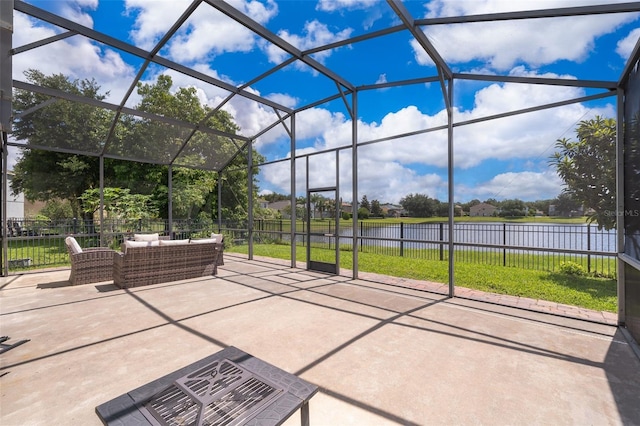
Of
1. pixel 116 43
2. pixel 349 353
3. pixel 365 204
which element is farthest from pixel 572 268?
pixel 116 43

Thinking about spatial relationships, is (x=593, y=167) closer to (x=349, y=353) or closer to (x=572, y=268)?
(x=572, y=268)

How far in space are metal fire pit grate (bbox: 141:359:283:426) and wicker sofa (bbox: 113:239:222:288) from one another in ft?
14.9

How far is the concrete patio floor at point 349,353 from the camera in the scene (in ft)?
6.45

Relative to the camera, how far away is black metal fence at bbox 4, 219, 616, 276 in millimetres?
4348

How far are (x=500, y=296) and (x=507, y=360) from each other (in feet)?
8.23

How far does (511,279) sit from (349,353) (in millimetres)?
4957

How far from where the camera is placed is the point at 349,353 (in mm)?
2746

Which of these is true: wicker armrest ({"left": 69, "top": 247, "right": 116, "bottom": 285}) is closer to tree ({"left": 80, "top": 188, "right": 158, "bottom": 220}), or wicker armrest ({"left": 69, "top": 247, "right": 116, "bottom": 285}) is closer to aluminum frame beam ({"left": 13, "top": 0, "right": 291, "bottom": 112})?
aluminum frame beam ({"left": 13, "top": 0, "right": 291, "bottom": 112})

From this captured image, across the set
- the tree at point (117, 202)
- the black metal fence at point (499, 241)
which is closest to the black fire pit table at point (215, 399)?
the black metal fence at point (499, 241)

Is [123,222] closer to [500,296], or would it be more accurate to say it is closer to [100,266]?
[100,266]

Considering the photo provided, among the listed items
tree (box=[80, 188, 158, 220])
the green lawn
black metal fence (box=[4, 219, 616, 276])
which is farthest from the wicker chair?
tree (box=[80, 188, 158, 220])

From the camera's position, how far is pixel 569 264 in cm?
614

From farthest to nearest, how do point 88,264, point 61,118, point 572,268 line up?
point 61,118
point 572,268
point 88,264

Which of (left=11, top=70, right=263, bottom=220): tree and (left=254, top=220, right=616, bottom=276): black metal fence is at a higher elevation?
(left=11, top=70, right=263, bottom=220): tree
